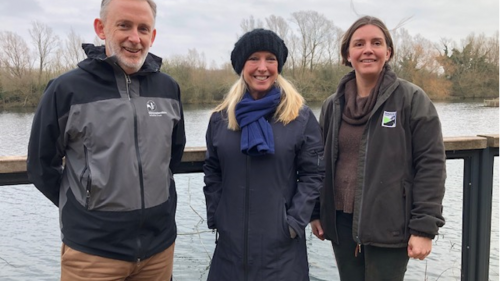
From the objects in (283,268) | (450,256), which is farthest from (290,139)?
(450,256)

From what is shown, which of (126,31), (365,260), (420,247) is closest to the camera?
(126,31)

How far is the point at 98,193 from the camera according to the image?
206cm

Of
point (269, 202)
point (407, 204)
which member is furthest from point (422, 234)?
point (269, 202)

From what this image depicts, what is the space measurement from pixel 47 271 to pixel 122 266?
15.6ft

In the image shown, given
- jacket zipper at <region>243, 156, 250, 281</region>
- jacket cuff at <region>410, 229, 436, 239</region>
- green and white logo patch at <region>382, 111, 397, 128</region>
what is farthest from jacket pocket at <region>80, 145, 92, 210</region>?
jacket cuff at <region>410, 229, 436, 239</region>

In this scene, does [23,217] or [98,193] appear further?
[23,217]

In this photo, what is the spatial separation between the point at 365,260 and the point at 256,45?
1465mm

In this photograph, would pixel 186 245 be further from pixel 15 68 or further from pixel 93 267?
pixel 15 68

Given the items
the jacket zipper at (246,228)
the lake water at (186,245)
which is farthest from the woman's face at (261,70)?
the lake water at (186,245)

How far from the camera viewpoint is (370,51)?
8.31 feet

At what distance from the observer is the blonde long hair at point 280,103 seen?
7.94 feet

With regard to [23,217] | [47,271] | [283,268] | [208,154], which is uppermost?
[208,154]

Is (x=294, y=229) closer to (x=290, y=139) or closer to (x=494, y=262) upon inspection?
(x=290, y=139)

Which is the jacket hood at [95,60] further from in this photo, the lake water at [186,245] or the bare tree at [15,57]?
the bare tree at [15,57]
